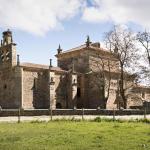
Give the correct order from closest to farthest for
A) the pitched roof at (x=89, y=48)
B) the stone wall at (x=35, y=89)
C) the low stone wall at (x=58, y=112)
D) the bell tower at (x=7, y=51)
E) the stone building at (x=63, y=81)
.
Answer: the low stone wall at (x=58, y=112)
the stone wall at (x=35, y=89)
the stone building at (x=63, y=81)
the bell tower at (x=7, y=51)
the pitched roof at (x=89, y=48)

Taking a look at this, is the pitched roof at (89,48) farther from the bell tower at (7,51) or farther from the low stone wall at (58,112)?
the low stone wall at (58,112)

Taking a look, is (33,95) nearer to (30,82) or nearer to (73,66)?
(30,82)

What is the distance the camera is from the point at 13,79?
5309cm

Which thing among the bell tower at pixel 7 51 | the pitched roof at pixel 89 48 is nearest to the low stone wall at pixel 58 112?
the bell tower at pixel 7 51

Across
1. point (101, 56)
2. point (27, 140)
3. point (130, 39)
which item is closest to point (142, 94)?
point (101, 56)

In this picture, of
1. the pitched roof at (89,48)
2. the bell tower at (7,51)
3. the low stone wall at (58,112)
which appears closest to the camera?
the low stone wall at (58,112)

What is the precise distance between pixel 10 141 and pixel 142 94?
2187 inches

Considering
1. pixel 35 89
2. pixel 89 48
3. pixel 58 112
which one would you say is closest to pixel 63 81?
pixel 35 89

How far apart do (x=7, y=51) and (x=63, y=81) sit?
10131 mm

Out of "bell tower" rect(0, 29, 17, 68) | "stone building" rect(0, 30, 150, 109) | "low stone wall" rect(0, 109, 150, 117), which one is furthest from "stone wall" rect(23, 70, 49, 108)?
"low stone wall" rect(0, 109, 150, 117)

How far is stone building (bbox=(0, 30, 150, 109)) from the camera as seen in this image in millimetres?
52719

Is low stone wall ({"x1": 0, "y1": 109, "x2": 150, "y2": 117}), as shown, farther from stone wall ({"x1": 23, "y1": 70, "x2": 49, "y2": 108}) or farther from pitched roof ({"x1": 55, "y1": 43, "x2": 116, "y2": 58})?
pitched roof ({"x1": 55, "y1": 43, "x2": 116, "y2": 58})

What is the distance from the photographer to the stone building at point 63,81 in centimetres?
5272

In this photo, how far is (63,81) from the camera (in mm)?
57594
